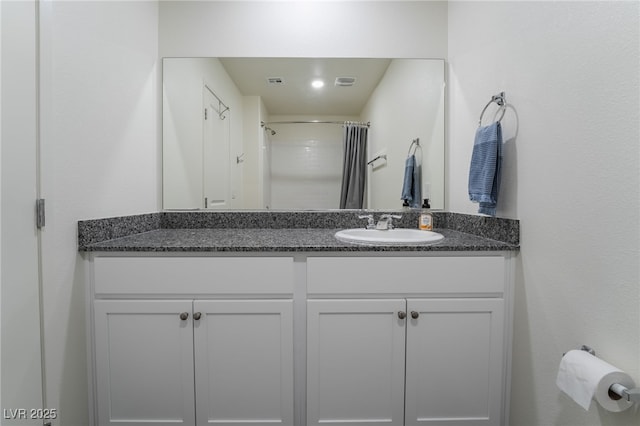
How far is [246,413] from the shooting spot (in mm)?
1298

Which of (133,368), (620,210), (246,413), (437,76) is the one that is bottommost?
(246,413)

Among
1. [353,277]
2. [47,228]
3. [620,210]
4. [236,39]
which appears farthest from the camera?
[236,39]

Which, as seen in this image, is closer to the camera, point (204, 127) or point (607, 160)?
point (607, 160)

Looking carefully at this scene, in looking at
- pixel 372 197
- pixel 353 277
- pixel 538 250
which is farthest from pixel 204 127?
pixel 538 250

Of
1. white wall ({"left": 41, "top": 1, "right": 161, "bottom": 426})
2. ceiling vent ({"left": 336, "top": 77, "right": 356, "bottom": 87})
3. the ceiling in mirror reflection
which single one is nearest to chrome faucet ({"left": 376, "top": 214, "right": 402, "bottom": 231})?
the ceiling in mirror reflection

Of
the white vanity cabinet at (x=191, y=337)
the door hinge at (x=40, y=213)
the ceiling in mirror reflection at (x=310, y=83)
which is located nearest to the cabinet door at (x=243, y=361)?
the white vanity cabinet at (x=191, y=337)

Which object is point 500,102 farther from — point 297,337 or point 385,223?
point 297,337

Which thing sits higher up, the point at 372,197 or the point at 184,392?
the point at 372,197

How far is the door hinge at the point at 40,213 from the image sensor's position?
108cm

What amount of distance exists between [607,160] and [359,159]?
1.14 m

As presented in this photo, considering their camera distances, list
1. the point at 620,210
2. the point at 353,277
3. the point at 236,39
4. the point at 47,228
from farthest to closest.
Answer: the point at 236,39 → the point at 353,277 → the point at 47,228 → the point at 620,210

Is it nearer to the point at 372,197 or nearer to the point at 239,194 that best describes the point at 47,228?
the point at 239,194

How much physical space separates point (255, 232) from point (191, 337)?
0.61 metres

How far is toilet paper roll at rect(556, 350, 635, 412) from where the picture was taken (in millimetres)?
820
